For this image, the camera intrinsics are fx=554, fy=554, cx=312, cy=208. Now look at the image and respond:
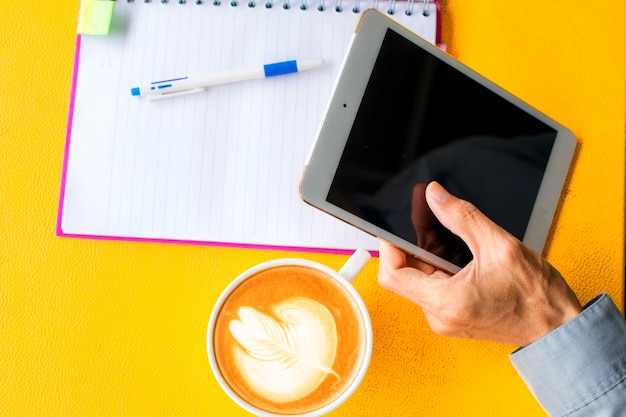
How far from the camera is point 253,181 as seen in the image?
Result: 638 millimetres

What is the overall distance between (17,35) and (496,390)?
70cm

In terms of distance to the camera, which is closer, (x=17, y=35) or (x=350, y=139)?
(x=350, y=139)

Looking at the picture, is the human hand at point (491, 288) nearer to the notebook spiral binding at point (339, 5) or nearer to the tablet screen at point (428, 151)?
the tablet screen at point (428, 151)

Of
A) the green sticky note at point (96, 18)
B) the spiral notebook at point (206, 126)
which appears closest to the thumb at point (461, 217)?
the spiral notebook at point (206, 126)

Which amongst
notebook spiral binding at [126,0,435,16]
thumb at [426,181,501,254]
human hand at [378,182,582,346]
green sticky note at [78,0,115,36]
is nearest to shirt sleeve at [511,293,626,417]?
human hand at [378,182,582,346]

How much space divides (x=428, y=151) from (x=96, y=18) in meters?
0.41

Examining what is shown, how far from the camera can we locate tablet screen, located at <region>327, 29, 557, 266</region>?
1.83ft

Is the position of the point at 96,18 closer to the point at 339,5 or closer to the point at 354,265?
the point at 339,5

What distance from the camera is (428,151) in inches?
A: 22.8

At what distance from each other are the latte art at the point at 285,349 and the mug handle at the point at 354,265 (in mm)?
45

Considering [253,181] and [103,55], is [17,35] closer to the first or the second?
[103,55]

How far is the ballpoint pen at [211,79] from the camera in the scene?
639 mm

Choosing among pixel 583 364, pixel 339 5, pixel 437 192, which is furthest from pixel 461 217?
pixel 339 5

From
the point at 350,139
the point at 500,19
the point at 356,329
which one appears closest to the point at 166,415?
the point at 356,329
